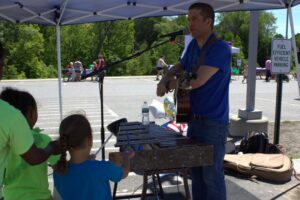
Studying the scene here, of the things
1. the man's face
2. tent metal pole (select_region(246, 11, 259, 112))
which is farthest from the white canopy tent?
the man's face

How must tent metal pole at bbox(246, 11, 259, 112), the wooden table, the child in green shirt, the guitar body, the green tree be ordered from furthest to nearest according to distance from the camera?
the green tree, tent metal pole at bbox(246, 11, 259, 112), the guitar body, the wooden table, the child in green shirt

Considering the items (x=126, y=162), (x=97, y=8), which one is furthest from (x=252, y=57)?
(x=126, y=162)

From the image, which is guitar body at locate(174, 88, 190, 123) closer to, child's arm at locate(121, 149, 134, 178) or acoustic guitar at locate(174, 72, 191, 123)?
acoustic guitar at locate(174, 72, 191, 123)

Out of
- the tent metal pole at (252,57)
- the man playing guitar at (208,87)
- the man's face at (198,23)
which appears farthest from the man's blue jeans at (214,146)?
the tent metal pole at (252,57)

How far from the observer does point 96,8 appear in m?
5.61

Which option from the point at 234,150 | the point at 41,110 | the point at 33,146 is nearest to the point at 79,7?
the point at 234,150

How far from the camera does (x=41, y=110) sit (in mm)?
11648

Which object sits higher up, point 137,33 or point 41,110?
point 137,33

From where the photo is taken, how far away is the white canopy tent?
17.1 feet

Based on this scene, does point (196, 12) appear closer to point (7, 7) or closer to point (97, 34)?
point (7, 7)

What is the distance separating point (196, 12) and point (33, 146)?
1.65 metres

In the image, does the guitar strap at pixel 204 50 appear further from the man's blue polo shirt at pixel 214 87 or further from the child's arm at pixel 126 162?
the child's arm at pixel 126 162

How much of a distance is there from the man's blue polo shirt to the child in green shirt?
1.26 m

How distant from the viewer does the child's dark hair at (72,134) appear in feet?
7.02
